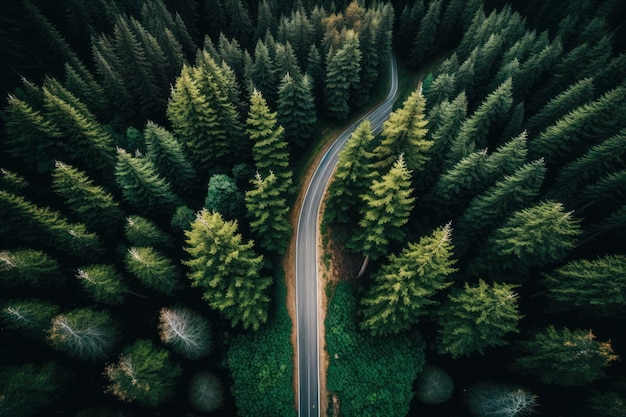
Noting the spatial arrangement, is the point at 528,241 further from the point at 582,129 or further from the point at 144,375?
the point at 144,375

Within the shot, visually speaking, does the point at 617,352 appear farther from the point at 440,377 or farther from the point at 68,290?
the point at 68,290

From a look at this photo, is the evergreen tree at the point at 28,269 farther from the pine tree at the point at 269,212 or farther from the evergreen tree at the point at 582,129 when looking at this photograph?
the evergreen tree at the point at 582,129

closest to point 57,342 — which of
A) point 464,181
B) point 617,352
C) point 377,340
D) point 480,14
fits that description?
point 377,340

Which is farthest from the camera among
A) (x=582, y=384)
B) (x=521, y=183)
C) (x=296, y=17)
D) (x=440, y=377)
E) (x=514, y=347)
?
(x=296, y=17)

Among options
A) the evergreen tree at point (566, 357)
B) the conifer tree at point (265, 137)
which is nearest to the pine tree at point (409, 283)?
the evergreen tree at point (566, 357)

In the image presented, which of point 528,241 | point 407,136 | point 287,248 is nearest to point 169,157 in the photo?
point 287,248

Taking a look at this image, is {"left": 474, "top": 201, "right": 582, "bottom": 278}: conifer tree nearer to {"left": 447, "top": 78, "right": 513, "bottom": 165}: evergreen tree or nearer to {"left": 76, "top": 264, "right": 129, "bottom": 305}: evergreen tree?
{"left": 447, "top": 78, "right": 513, "bottom": 165}: evergreen tree
